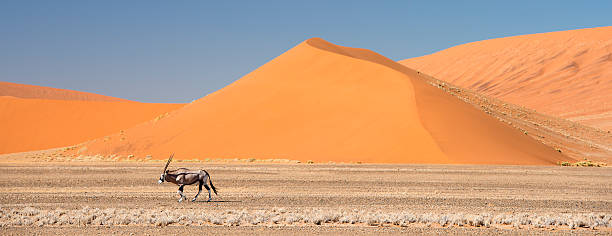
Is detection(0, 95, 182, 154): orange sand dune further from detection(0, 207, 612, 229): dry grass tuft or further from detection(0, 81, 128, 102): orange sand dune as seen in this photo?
detection(0, 81, 128, 102): orange sand dune

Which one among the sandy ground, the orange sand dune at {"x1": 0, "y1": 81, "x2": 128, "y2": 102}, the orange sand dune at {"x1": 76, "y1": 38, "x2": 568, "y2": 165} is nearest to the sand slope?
the orange sand dune at {"x1": 76, "y1": 38, "x2": 568, "y2": 165}

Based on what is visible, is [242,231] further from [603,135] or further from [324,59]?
[603,135]

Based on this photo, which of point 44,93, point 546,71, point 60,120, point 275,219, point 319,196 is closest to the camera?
point 275,219

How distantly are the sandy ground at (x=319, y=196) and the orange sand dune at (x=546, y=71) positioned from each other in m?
63.0

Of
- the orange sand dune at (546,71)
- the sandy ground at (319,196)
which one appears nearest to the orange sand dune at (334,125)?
the sandy ground at (319,196)

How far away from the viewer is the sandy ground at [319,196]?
11.1 m

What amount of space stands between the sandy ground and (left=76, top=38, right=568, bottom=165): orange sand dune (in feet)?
30.6

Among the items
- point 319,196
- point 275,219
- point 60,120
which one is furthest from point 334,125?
point 60,120

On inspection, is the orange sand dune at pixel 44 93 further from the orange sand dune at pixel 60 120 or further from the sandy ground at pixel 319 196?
the sandy ground at pixel 319 196

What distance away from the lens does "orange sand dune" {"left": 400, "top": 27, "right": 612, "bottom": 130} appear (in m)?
93.6

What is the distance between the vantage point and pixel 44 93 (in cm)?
15212

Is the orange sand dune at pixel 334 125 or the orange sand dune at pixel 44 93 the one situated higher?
the orange sand dune at pixel 44 93

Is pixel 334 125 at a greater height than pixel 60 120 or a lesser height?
lesser

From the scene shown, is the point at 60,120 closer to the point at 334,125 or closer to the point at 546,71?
the point at 334,125
